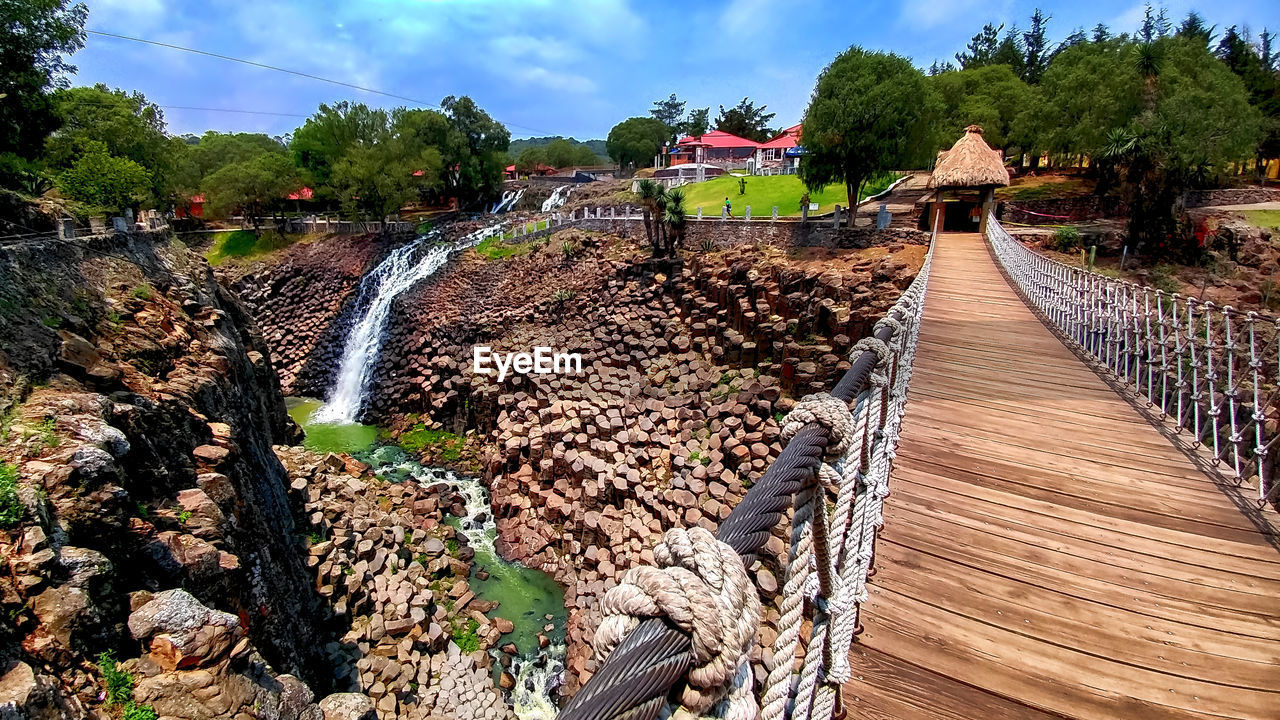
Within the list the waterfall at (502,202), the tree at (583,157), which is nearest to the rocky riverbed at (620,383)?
the waterfall at (502,202)

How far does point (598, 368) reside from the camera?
51.4ft

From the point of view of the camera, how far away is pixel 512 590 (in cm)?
1050

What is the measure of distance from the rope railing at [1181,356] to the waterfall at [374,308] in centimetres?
2075

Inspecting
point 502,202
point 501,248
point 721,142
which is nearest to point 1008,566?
point 501,248

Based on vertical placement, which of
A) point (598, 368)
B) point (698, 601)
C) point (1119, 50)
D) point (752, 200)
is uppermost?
point (1119, 50)

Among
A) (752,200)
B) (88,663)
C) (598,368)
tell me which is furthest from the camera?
(752,200)

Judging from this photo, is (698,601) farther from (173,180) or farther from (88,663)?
(173,180)

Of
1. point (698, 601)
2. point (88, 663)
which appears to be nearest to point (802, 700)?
point (698, 601)

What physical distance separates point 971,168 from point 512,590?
18.6m

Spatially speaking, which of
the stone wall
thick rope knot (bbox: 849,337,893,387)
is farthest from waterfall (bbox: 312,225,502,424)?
the stone wall

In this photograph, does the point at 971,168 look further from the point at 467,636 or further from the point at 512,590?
the point at 467,636

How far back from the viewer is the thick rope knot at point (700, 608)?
50.8 inches

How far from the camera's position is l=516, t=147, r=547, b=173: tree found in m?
62.1

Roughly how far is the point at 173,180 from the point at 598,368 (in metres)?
36.0
